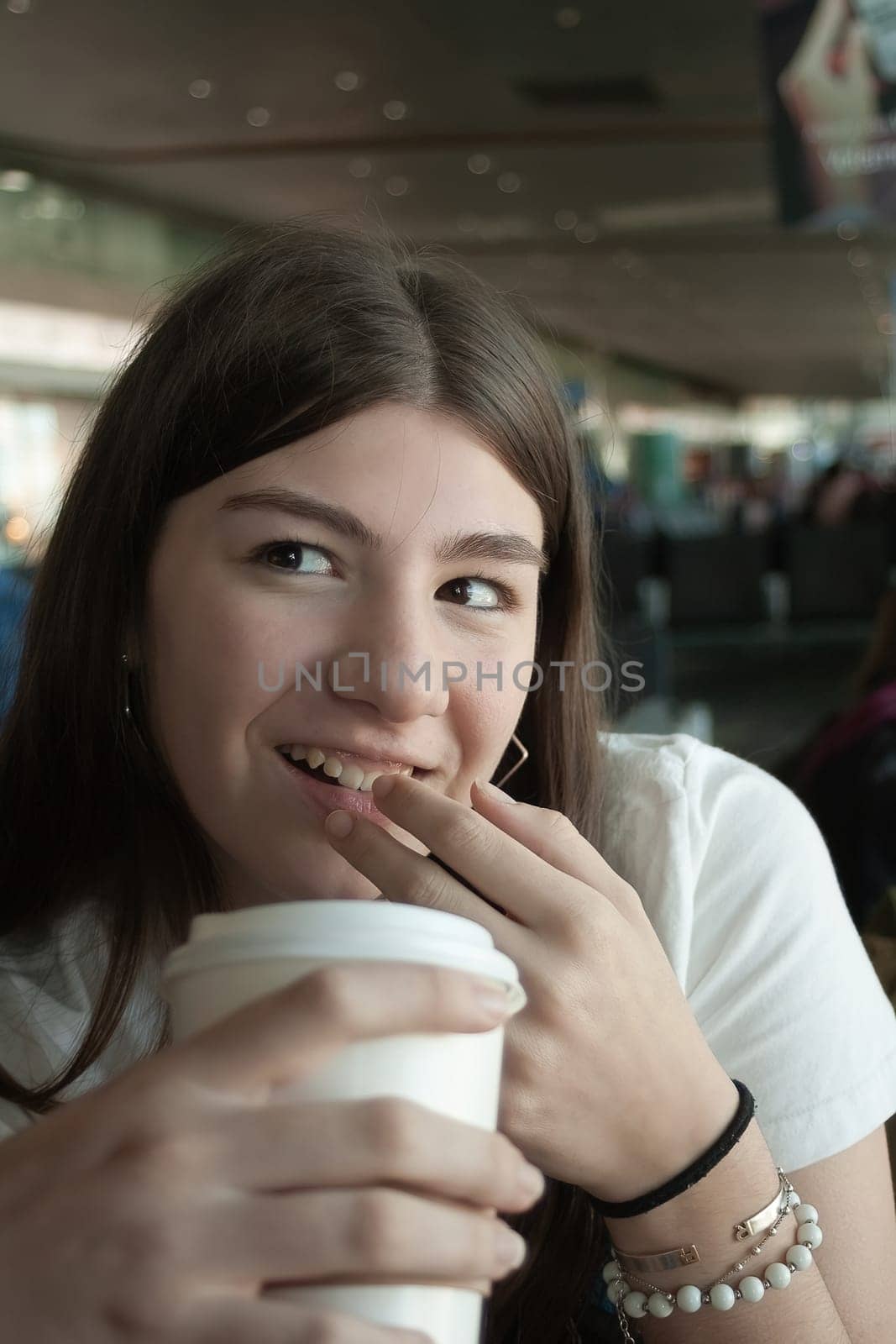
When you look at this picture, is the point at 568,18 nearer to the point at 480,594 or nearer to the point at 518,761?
the point at 518,761

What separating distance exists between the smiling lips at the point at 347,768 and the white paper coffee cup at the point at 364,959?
36 cm

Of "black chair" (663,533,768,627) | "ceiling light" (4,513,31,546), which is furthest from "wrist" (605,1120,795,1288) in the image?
"black chair" (663,533,768,627)

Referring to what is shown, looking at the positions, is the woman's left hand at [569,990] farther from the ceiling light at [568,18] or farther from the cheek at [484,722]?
the ceiling light at [568,18]

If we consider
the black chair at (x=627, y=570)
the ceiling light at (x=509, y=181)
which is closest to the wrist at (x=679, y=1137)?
the black chair at (x=627, y=570)

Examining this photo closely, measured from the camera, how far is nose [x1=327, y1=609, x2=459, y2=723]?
0.79 m

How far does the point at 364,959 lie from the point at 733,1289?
15.9 inches

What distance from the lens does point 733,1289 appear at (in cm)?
69

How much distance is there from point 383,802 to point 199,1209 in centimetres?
26

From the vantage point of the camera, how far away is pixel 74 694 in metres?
1.08

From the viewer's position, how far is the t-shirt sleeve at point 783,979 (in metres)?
0.89

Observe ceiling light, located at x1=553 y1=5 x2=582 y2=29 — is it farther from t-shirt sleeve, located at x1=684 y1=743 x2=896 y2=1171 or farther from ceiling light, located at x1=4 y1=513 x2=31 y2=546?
t-shirt sleeve, located at x1=684 y1=743 x2=896 y2=1171

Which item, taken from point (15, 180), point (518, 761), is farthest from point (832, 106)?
point (15, 180)

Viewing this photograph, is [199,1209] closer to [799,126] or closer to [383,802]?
[383,802]

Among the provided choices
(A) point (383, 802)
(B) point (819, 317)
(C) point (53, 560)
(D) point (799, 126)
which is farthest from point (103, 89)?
(B) point (819, 317)
